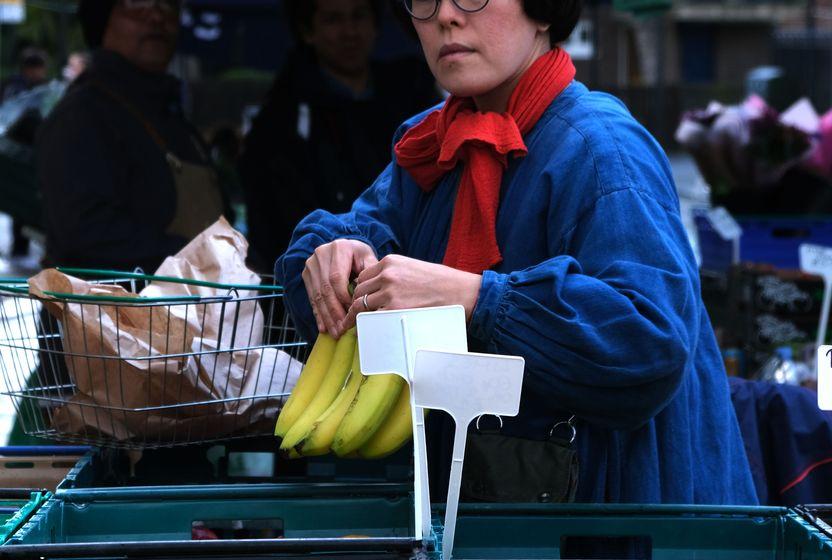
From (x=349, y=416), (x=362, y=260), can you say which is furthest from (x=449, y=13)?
(x=349, y=416)

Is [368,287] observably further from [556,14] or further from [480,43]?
[556,14]

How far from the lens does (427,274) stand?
1.79 meters

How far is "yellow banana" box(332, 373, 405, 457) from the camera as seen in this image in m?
1.84

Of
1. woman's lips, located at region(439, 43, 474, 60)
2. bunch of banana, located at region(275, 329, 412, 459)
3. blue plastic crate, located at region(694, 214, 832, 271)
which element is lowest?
blue plastic crate, located at region(694, 214, 832, 271)

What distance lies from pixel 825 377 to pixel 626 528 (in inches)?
14.5

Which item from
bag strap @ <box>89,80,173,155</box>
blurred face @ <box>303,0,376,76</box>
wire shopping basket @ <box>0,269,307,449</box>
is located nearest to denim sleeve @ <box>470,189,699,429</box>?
wire shopping basket @ <box>0,269,307,449</box>

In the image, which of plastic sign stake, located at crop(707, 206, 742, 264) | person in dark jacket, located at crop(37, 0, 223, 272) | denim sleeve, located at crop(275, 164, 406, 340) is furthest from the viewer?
plastic sign stake, located at crop(707, 206, 742, 264)

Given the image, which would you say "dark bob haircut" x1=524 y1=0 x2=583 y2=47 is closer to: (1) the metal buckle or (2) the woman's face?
(2) the woman's face

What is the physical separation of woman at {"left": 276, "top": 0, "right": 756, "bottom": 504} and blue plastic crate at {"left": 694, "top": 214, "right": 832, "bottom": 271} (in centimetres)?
331

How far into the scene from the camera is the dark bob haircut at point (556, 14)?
2.01 metres

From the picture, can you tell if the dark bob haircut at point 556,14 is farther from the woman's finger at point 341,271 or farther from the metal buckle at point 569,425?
the metal buckle at point 569,425

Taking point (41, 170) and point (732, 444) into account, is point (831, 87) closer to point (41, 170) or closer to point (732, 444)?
point (41, 170)

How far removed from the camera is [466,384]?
1.51m

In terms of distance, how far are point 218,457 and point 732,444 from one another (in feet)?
3.94
